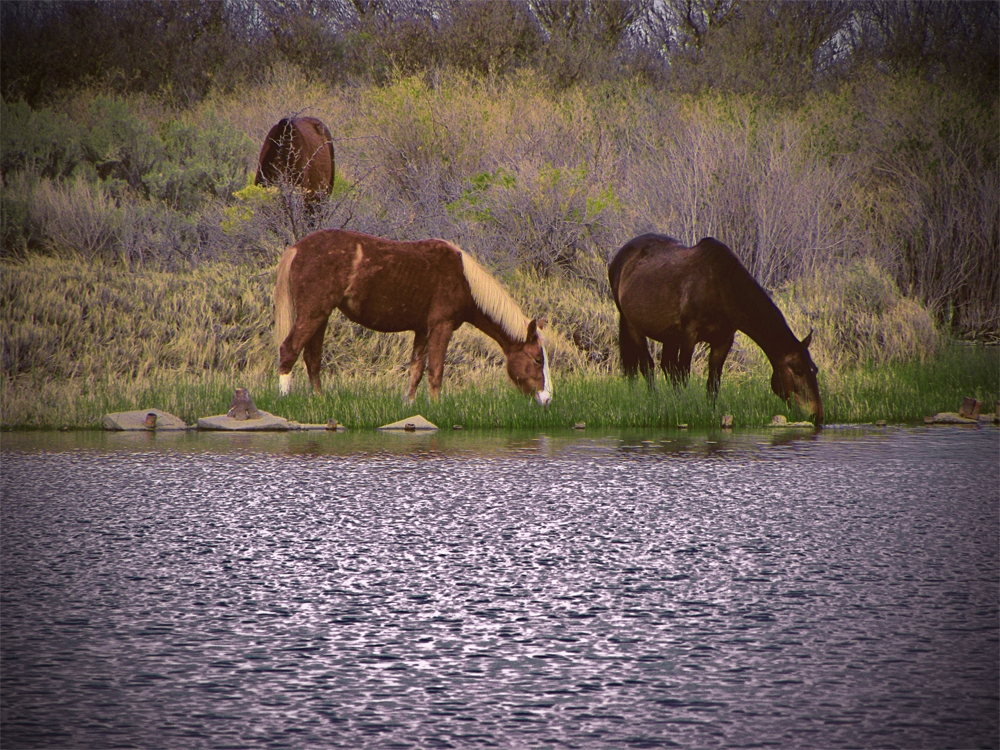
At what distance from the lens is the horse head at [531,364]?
12.1m

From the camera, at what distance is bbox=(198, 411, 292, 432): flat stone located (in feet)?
38.1

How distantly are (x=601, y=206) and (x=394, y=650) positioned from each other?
15145 mm

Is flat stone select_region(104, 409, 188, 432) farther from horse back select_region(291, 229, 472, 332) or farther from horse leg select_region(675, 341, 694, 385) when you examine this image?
horse leg select_region(675, 341, 694, 385)

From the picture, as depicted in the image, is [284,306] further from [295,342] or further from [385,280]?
[385,280]

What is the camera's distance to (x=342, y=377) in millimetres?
14617

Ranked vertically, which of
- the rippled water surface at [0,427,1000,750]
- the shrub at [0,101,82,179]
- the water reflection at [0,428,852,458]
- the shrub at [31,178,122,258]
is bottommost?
the rippled water surface at [0,427,1000,750]

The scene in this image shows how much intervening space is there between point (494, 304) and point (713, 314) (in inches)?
78.5

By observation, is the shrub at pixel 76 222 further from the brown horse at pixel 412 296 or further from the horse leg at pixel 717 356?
the horse leg at pixel 717 356

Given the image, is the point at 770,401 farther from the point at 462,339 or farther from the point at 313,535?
the point at 313,535

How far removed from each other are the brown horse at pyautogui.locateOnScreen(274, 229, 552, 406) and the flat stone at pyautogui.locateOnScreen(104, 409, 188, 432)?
1078 millimetres

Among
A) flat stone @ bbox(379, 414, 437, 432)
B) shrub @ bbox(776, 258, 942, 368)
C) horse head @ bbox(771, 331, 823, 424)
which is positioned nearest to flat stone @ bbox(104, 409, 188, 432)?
flat stone @ bbox(379, 414, 437, 432)

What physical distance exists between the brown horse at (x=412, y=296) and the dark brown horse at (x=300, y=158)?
7384 mm

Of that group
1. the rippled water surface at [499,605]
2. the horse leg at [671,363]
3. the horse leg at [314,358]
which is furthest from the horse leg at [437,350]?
the rippled water surface at [499,605]

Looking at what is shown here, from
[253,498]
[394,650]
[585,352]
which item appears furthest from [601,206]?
[394,650]
